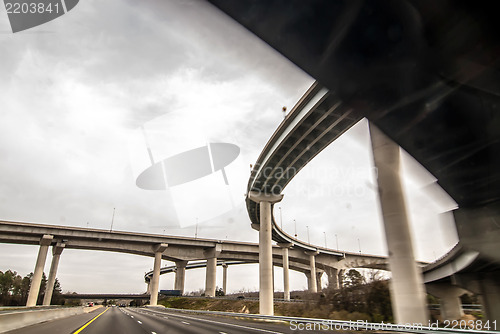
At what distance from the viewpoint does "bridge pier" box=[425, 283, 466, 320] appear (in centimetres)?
3722

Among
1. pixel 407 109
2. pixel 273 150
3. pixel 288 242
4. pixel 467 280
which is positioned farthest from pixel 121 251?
pixel 407 109

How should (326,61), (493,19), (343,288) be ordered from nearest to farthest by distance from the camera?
(493,19), (326,61), (343,288)

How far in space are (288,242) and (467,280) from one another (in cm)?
4224

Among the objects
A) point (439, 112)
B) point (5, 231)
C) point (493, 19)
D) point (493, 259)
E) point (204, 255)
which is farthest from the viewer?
point (204, 255)

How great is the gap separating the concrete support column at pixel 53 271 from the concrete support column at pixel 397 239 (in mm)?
63904

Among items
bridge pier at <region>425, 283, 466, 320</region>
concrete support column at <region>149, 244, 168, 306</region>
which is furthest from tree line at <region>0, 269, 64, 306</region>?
bridge pier at <region>425, 283, 466, 320</region>

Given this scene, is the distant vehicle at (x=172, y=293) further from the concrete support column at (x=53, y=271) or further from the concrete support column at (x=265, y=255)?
the concrete support column at (x=265, y=255)

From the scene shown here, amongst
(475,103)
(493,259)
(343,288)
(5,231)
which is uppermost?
(5,231)

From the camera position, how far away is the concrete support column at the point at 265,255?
31.3 metres

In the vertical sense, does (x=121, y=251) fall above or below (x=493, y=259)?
above

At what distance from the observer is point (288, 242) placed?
221 ft

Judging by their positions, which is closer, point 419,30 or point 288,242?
point 419,30

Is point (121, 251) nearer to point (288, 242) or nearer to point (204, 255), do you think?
point (204, 255)

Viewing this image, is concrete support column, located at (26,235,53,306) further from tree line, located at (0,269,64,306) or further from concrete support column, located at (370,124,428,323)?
concrete support column, located at (370,124,428,323)
